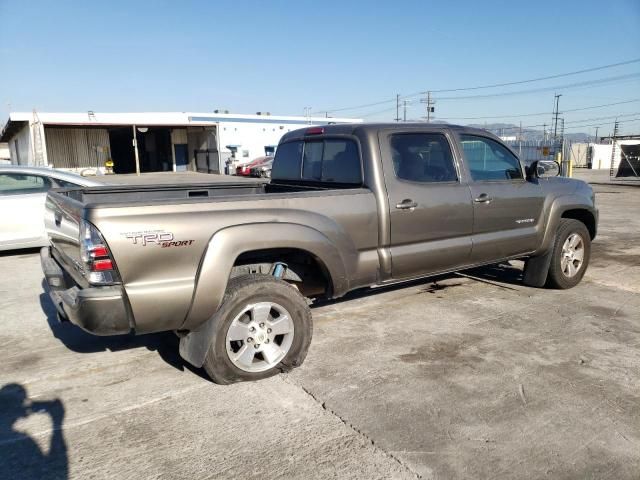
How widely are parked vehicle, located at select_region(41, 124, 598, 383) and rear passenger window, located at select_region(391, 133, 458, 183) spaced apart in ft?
0.04

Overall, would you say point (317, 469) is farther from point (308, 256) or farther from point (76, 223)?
point (76, 223)

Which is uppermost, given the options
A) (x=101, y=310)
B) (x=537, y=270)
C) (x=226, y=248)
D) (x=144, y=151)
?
(x=144, y=151)

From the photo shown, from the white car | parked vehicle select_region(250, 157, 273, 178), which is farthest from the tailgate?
parked vehicle select_region(250, 157, 273, 178)

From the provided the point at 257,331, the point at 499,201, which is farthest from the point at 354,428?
the point at 499,201

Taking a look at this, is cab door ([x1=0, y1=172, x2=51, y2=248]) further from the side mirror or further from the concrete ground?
the side mirror

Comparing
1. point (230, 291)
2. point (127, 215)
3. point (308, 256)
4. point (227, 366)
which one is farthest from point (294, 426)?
point (127, 215)

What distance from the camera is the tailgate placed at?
3422mm

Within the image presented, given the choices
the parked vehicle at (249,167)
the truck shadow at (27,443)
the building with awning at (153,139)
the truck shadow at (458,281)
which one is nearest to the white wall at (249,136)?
the building with awning at (153,139)

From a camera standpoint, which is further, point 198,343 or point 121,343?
point 121,343

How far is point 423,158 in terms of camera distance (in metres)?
4.76

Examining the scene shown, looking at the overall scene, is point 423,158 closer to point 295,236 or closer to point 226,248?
point 295,236

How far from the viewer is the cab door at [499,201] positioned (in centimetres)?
505

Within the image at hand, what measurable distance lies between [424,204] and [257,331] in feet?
6.11

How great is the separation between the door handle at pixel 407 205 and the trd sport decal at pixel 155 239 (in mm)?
1874
